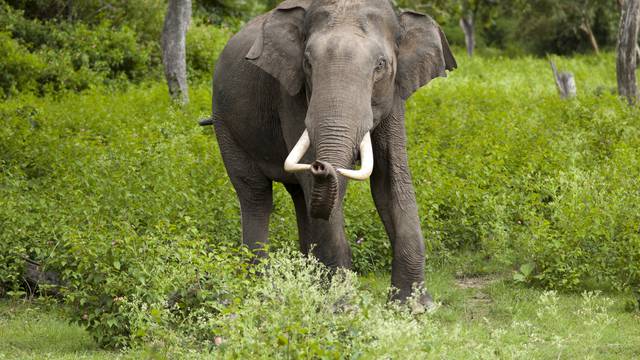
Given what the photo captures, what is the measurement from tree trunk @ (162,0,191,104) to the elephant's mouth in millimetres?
9746

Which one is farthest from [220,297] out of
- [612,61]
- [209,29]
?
[612,61]

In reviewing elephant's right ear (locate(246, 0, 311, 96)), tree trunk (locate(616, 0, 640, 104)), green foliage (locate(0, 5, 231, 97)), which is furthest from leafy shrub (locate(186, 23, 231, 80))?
elephant's right ear (locate(246, 0, 311, 96))

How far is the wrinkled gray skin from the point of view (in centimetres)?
700

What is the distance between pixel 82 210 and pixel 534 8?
3414 centimetres

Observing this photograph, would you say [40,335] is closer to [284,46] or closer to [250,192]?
[250,192]

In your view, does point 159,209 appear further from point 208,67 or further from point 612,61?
point 612,61

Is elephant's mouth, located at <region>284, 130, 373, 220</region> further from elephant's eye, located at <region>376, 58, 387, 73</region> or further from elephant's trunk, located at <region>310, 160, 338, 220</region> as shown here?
elephant's eye, located at <region>376, 58, 387, 73</region>

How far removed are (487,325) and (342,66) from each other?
1983 mm

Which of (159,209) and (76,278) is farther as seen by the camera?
(159,209)

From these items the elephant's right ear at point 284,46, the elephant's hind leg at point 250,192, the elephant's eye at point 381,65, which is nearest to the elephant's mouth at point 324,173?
the elephant's eye at point 381,65

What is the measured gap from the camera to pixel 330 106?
6953mm

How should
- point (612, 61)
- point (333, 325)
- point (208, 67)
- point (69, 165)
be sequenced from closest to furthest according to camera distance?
point (333, 325)
point (69, 165)
point (208, 67)
point (612, 61)

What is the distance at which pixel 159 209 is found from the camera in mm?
9461

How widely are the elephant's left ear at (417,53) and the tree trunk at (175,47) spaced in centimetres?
916
